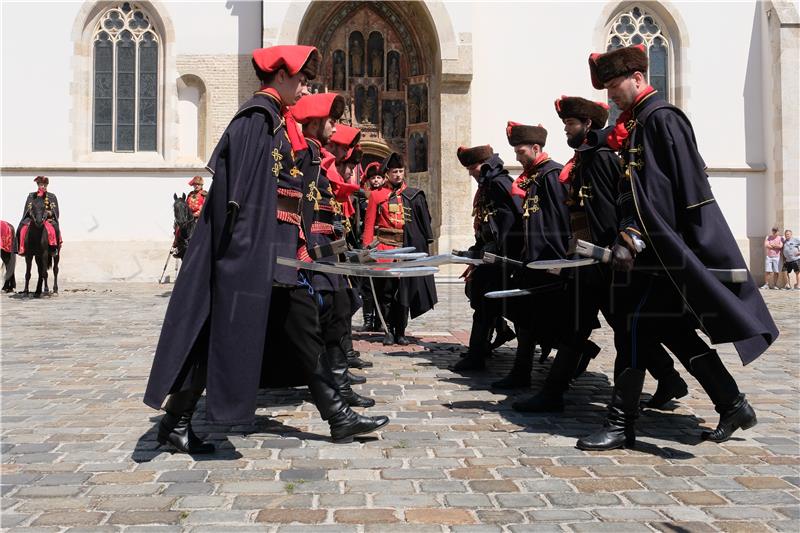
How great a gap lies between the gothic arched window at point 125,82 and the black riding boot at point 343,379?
15463 millimetres

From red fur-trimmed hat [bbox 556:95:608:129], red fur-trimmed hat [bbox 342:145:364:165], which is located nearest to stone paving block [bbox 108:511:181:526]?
red fur-trimmed hat [bbox 556:95:608:129]

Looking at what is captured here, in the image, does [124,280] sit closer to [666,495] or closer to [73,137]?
[73,137]

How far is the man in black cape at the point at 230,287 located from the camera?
3537mm

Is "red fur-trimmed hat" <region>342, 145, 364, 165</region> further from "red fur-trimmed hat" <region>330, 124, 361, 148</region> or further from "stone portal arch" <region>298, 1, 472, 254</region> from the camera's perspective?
"stone portal arch" <region>298, 1, 472, 254</region>

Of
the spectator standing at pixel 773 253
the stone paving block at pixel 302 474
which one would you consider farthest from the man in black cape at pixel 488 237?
the spectator standing at pixel 773 253

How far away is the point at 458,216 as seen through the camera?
60.0 ft

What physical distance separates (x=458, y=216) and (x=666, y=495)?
1538 centimetres

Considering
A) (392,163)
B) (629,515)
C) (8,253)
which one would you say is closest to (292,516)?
(629,515)

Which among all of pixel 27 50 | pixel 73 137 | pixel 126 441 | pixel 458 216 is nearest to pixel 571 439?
pixel 126 441

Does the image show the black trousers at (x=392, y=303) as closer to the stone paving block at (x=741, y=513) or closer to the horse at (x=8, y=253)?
the stone paving block at (x=741, y=513)

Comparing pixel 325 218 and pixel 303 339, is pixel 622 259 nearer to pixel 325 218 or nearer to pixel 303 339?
pixel 303 339

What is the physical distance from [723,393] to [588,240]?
3.77 feet

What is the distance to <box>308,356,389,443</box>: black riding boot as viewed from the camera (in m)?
3.91

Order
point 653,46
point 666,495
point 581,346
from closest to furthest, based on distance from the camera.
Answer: point 666,495, point 581,346, point 653,46
